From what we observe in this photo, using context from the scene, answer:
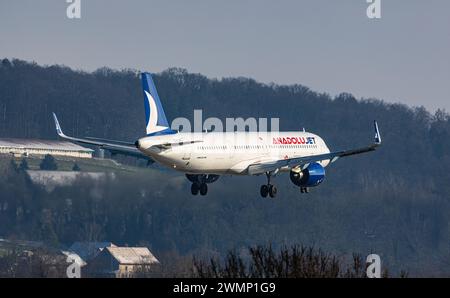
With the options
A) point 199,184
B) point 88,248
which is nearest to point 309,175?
point 199,184

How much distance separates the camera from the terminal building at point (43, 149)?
452 feet

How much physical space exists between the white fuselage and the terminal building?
44.1m

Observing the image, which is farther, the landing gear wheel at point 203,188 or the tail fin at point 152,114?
the landing gear wheel at point 203,188

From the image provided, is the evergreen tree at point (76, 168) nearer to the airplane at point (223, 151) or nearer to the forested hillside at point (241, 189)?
the forested hillside at point (241, 189)

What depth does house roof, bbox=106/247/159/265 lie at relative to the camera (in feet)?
422

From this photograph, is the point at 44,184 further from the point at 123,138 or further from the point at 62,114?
the point at 62,114

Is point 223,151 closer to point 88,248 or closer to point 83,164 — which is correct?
point 83,164

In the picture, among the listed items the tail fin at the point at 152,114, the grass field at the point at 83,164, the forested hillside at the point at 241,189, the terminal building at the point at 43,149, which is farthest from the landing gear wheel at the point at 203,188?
the terminal building at the point at 43,149

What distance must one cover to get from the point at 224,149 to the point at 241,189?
2179 centimetres

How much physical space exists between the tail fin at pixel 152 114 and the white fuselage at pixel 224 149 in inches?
71.5

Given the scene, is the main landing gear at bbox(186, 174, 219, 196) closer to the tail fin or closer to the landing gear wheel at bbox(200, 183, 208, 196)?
the landing gear wheel at bbox(200, 183, 208, 196)

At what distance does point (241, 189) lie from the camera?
367ft

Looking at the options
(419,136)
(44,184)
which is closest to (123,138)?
(419,136)

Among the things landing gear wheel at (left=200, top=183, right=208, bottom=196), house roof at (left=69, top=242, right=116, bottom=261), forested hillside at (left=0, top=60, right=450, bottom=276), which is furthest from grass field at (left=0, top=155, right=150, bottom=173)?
landing gear wheel at (left=200, top=183, right=208, bottom=196)
